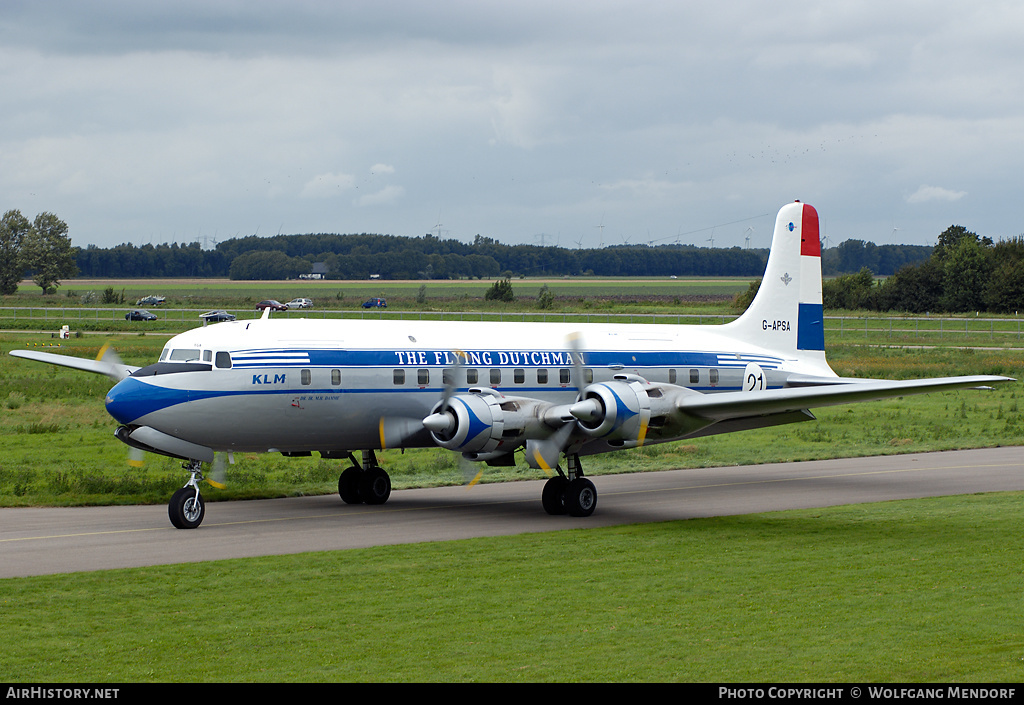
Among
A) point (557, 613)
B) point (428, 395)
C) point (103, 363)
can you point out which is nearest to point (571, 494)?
point (428, 395)

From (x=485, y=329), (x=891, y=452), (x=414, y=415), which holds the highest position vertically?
(x=485, y=329)

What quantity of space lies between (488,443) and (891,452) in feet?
59.8

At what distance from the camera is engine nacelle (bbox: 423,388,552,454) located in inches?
841

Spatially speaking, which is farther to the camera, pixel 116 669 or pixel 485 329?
pixel 485 329

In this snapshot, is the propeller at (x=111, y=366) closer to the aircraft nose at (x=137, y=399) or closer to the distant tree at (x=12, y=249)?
the aircraft nose at (x=137, y=399)

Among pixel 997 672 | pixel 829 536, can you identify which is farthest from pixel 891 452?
pixel 997 672

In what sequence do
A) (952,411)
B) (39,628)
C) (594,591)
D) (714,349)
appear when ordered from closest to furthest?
(39,628)
(594,591)
(714,349)
(952,411)

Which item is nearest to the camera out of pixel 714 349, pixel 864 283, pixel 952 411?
pixel 714 349

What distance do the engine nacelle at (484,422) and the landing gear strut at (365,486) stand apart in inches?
141

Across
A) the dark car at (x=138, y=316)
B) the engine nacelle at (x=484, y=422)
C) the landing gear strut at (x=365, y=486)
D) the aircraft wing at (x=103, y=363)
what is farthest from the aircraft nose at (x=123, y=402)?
the dark car at (x=138, y=316)

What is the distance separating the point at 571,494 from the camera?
23.3 m

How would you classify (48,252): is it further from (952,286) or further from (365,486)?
(365,486)

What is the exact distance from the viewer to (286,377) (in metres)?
22.0
